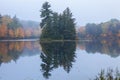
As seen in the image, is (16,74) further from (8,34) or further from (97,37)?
(97,37)

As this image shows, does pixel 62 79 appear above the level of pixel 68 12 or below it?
below

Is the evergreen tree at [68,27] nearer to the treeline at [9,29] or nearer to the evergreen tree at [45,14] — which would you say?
the evergreen tree at [45,14]

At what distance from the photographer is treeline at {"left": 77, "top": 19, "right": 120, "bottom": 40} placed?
132 metres

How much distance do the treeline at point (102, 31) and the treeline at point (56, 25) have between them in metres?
56.0

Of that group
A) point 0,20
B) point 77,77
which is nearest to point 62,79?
point 77,77

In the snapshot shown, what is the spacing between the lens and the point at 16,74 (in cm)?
1777

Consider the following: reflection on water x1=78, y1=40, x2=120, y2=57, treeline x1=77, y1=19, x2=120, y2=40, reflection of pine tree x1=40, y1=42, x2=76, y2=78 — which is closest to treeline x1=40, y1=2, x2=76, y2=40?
reflection on water x1=78, y1=40, x2=120, y2=57

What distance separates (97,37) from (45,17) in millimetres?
60644

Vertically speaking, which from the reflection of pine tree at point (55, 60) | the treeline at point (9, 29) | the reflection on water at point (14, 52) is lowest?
the reflection on water at point (14, 52)

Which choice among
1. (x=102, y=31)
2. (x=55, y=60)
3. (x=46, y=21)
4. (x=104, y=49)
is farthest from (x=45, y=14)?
(x=102, y=31)

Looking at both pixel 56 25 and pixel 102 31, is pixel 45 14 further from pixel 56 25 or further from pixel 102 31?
pixel 102 31

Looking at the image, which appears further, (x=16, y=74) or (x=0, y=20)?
(x=0, y=20)

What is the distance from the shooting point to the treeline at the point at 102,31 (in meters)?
132

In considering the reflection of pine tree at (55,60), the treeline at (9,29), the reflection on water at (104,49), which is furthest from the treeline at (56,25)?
the reflection of pine tree at (55,60)
